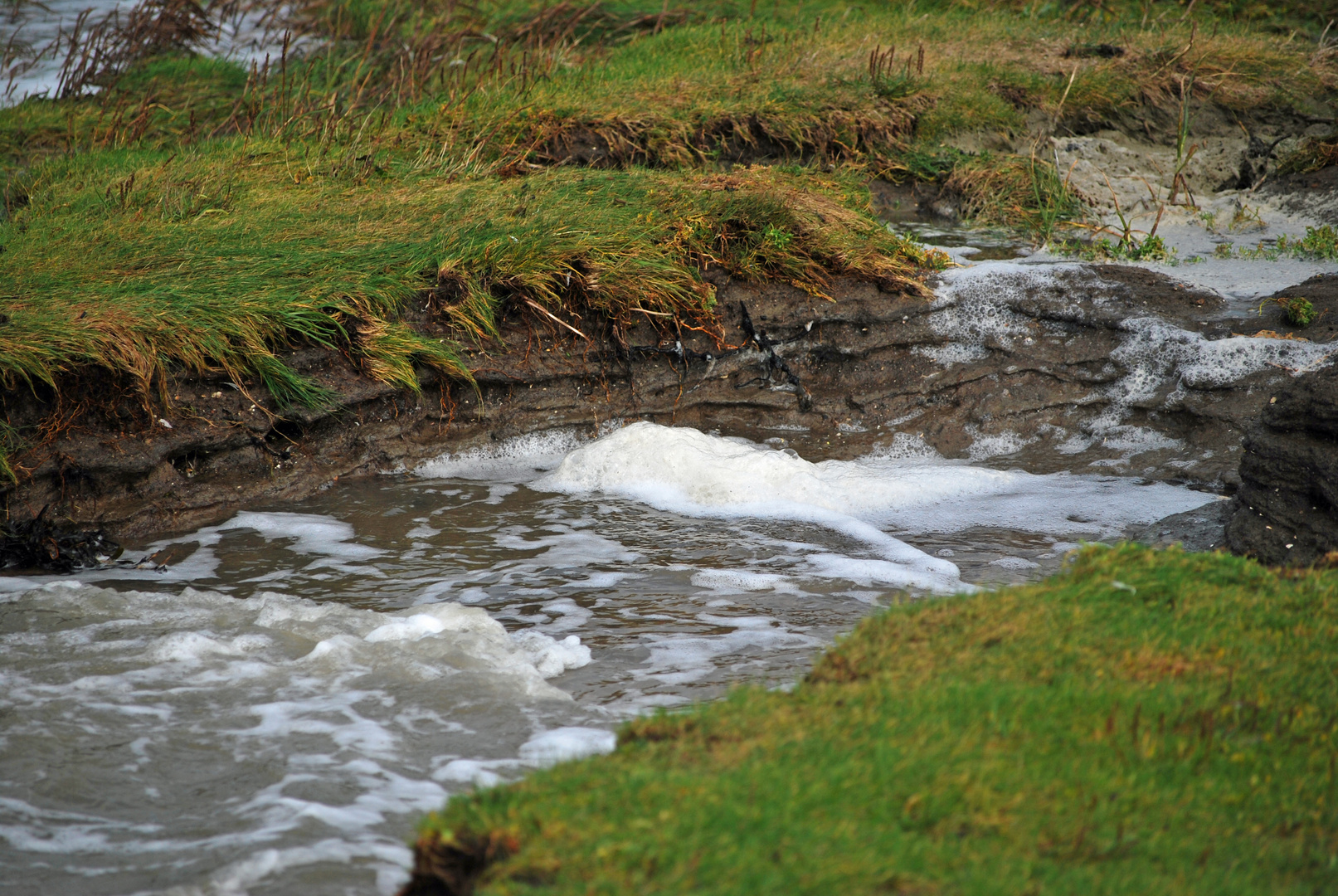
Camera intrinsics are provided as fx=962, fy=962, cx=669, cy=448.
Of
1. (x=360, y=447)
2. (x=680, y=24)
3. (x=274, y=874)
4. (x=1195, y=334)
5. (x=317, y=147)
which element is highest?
(x=680, y=24)

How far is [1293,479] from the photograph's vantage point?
384 centimetres

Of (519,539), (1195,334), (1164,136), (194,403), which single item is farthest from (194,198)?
(1164,136)

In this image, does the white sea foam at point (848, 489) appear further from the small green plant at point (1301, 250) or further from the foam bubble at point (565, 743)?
the small green plant at point (1301, 250)

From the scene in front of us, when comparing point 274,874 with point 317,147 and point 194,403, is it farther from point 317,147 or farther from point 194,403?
point 317,147

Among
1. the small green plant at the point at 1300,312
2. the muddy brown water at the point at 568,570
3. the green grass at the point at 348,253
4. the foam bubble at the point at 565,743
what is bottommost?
the foam bubble at the point at 565,743

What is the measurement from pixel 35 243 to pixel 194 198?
104cm

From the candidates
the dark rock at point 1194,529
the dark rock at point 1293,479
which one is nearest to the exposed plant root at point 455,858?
the dark rock at point 1293,479

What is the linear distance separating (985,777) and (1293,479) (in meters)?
2.68

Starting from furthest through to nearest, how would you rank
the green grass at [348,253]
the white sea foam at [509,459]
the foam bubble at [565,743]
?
the white sea foam at [509,459] → the green grass at [348,253] → the foam bubble at [565,743]

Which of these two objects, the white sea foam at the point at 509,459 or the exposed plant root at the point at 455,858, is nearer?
the exposed plant root at the point at 455,858

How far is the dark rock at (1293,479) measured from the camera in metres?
3.73

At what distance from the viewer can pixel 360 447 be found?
530 cm

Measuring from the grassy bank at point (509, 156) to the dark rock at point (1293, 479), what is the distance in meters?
2.72

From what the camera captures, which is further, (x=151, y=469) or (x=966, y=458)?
(x=966, y=458)
